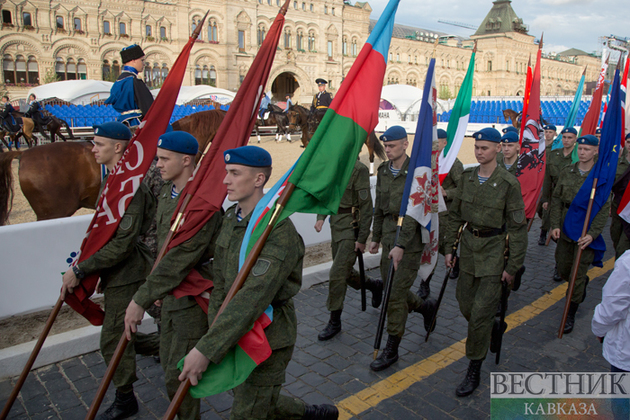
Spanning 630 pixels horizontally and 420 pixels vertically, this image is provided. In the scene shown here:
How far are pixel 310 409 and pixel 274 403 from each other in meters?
0.42

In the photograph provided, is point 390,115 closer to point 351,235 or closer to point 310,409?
point 351,235

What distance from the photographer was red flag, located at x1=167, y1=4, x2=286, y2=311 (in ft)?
9.98

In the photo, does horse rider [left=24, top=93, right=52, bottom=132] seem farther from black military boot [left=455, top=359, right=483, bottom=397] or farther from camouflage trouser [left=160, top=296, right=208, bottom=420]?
black military boot [left=455, top=359, right=483, bottom=397]

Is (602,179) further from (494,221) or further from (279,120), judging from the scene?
(279,120)

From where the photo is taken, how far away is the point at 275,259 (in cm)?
247

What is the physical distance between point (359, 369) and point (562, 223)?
3.47 metres

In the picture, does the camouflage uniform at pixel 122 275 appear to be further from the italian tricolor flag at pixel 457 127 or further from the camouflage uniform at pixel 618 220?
the camouflage uniform at pixel 618 220

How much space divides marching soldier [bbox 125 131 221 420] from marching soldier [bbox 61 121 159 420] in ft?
0.78

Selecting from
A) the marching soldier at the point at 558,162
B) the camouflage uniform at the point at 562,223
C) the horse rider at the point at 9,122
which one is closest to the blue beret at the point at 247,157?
the camouflage uniform at the point at 562,223

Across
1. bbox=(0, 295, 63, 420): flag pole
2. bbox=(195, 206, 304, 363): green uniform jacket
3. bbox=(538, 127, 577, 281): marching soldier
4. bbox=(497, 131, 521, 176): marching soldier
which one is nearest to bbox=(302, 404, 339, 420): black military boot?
bbox=(195, 206, 304, 363): green uniform jacket

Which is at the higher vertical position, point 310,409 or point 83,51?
point 83,51

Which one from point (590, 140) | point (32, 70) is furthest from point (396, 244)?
point (32, 70)

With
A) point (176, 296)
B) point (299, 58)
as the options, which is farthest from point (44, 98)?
point (176, 296)

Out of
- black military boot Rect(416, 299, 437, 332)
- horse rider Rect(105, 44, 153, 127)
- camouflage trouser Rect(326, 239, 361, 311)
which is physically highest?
horse rider Rect(105, 44, 153, 127)
